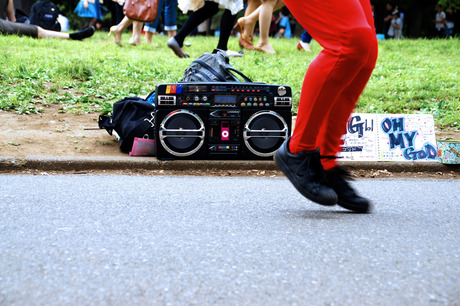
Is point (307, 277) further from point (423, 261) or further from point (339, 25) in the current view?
point (339, 25)

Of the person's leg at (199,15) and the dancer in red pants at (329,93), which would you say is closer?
the dancer in red pants at (329,93)

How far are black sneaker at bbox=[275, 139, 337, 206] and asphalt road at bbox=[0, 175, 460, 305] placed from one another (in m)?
0.11

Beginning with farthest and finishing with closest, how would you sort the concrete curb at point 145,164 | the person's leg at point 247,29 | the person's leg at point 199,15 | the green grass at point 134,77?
the person's leg at point 247,29 < the person's leg at point 199,15 < the green grass at point 134,77 < the concrete curb at point 145,164

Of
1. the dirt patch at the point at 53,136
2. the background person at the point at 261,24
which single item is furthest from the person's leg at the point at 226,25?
the dirt patch at the point at 53,136

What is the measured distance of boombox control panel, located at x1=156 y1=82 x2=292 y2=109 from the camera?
14.3 ft

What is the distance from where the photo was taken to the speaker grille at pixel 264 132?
4.48 metres

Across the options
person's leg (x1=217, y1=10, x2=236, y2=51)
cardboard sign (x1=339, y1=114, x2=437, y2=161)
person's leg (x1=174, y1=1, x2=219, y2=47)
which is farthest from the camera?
person's leg (x1=217, y1=10, x2=236, y2=51)

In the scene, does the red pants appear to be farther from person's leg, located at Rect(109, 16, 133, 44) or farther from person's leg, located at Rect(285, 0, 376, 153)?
person's leg, located at Rect(109, 16, 133, 44)

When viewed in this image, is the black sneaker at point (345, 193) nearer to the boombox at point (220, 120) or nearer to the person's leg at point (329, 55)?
the person's leg at point (329, 55)

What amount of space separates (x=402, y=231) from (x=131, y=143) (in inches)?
109

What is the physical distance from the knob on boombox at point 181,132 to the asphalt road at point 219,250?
121 cm

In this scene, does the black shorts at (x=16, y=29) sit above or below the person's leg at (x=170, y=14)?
below

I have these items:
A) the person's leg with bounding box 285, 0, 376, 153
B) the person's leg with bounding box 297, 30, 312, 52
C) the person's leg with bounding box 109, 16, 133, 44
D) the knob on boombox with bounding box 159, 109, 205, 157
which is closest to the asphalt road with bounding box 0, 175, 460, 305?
the person's leg with bounding box 285, 0, 376, 153

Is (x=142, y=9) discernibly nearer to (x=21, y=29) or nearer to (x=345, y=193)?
(x=21, y=29)
